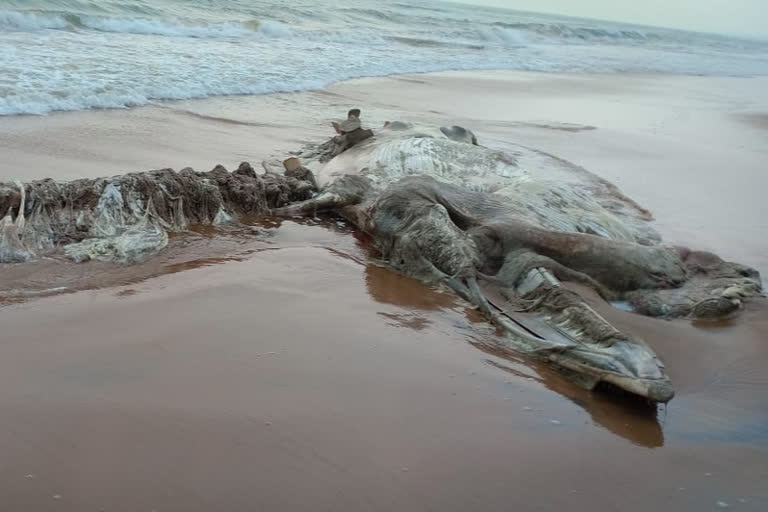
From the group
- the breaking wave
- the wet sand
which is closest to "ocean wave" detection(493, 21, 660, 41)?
the breaking wave

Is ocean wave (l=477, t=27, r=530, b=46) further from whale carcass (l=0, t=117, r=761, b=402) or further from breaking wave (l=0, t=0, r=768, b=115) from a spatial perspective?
whale carcass (l=0, t=117, r=761, b=402)

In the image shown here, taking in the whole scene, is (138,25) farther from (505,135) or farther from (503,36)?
(503,36)

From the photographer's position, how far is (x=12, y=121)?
6555 millimetres

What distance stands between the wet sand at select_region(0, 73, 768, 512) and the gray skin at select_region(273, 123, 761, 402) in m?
0.14

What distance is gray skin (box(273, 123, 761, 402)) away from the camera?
9.83 ft

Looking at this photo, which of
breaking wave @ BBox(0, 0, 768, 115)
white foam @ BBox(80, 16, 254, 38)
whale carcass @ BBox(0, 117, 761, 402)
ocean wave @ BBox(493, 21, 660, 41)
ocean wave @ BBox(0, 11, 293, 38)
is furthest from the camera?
ocean wave @ BBox(493, 21, 660, 41)

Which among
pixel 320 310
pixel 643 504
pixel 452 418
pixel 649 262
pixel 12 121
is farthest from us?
pixel 12 121

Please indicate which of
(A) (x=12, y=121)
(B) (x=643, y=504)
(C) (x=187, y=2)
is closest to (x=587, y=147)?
(A) (x=12, y=121)

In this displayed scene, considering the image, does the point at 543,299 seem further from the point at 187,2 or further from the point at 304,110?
the point at 187,2

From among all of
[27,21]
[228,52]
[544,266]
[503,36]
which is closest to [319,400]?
[544,266]

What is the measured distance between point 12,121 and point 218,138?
1854 mm

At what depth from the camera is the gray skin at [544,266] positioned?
118 inches

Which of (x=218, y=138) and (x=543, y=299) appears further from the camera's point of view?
(x=218, y=138)

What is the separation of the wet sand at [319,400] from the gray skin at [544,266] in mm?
138
